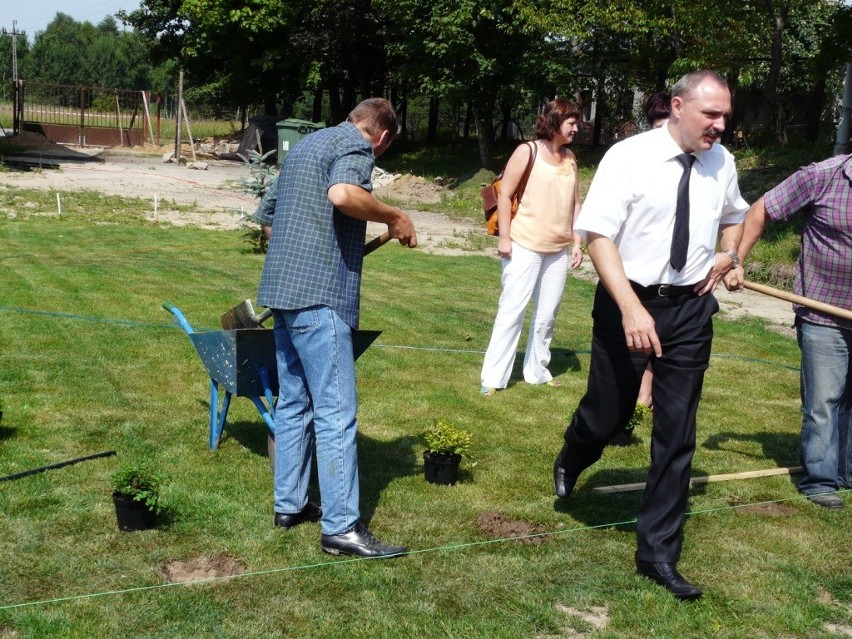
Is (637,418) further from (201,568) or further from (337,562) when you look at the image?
(201,568)

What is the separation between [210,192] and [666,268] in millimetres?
21015

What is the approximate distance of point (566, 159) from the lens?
7.07m

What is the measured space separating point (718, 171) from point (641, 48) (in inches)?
862

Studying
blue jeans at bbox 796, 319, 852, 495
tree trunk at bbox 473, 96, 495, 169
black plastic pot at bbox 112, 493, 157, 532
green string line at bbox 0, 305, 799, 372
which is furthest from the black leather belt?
tree trunk at bbox 473, 96, 495, 169

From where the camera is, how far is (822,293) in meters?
5.07

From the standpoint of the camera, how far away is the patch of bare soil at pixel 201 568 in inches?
157

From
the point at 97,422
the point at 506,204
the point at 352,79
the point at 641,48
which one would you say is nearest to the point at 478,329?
the point at 506,204

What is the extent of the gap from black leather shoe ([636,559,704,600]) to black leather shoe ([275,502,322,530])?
4.82 ft

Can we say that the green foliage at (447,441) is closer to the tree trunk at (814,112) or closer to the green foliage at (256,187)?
the green foliage at (256,187)

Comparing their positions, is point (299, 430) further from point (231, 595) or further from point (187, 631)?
point (187, 631)

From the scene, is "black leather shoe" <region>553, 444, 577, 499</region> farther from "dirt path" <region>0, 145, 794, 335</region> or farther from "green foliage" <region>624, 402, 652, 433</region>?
"dirt path" <region>0, 145, 794, 335</region>

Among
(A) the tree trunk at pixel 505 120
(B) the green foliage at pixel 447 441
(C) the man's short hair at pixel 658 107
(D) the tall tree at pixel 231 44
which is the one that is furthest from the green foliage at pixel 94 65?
(B) the green foliage at pixel 447 441

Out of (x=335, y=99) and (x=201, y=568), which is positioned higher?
(x=335, y=99)

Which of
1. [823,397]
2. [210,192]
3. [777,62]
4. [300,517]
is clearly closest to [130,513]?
[300,517]
